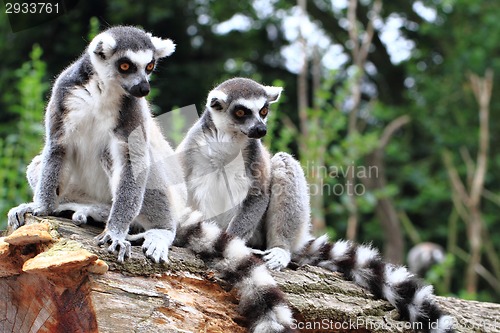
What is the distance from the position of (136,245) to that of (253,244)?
1.19 m

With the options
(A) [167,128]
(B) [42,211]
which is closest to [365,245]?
(B) [42,211]

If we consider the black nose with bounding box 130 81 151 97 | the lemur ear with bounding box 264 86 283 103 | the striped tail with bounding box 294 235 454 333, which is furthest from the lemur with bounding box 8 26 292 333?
the lemur ear with bounding box 264 86 283 103

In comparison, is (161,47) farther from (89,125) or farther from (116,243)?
(116,243)

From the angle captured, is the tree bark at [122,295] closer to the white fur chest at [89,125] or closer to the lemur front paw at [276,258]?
the lemur front paw at [276,258]

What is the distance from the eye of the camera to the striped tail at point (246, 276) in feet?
11.4

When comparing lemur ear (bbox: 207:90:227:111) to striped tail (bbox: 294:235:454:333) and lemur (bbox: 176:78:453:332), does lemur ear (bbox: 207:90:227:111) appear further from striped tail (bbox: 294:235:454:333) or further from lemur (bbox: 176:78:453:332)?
striped tail (bbox: 294:235:454:333)

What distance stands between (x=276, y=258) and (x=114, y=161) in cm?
124

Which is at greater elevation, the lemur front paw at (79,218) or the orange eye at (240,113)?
the orange eye at (240,113)

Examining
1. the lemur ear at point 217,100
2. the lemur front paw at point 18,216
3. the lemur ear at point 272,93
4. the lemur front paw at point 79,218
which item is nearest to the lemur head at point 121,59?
the lemur front paw at point 79,218

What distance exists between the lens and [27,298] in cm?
329

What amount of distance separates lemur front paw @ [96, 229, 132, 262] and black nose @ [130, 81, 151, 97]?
0.82 metres

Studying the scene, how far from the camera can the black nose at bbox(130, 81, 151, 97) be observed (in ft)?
12.5

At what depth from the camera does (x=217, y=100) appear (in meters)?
4.88

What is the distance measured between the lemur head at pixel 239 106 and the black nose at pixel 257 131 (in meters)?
0.03
